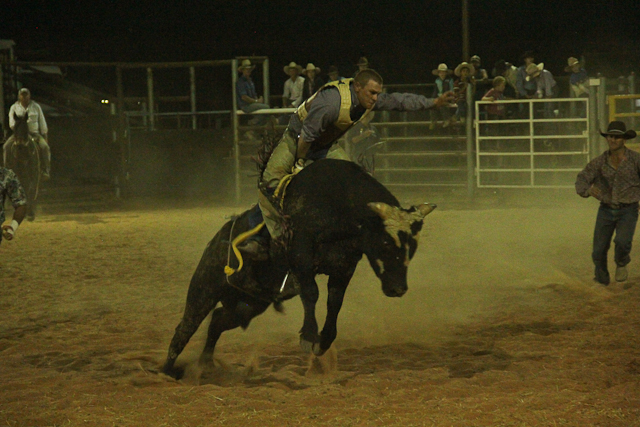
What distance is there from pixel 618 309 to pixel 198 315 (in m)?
3.79

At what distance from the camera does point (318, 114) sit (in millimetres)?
4824

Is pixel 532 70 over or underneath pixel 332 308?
over

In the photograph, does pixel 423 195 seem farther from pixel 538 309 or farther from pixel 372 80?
pixel 372 80

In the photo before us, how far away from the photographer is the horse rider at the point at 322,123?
485 centimetres

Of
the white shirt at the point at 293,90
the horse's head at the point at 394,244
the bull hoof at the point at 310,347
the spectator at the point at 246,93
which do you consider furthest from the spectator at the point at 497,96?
the bull hoof at the point at 310,347

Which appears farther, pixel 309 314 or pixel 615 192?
pixel 615 192

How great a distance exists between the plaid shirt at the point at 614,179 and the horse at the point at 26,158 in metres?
10.2

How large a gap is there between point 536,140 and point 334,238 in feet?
40.0

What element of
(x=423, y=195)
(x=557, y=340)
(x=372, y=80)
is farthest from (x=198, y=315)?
(x=423, y=195)

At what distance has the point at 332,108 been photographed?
482 cm

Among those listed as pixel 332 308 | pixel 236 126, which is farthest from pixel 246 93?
pixel 332 308

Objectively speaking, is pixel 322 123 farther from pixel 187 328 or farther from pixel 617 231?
pixel 617 231

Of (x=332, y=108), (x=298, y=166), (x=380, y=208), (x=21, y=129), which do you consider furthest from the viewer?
(x=21, y=129)

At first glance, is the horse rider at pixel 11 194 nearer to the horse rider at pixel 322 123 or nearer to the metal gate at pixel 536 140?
the horse rider at pixel 322 123
